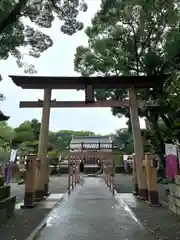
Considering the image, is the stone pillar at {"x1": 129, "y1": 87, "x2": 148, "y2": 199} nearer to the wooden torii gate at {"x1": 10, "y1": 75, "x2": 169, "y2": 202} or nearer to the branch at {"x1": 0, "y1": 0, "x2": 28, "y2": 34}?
→ the wooden torii gate at {"x1": 10, "y1": 75, "x2": 169, "y2": 202}

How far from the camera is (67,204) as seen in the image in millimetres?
8930

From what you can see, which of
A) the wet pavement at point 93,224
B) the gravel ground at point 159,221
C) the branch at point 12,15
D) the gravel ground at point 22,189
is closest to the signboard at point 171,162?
the gravel ground at point 159,221

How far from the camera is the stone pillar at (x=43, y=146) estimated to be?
32.6 ft

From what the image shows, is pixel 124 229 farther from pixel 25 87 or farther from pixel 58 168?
pixel 58 168

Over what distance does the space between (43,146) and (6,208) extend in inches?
151

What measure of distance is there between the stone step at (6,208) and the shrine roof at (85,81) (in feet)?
15.5

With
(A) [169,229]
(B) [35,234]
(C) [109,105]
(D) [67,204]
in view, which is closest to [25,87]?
(C) [109,105]

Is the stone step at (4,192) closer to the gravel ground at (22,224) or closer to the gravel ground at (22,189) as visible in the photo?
the gravel ground at (22,224)

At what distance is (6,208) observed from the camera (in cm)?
668

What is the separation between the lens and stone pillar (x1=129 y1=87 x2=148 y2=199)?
9891 mm

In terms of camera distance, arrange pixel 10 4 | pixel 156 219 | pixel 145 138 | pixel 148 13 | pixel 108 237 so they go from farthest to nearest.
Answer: pixel 145 138 → pixel 148 13 → pixel 10 4 → pixel 156 219 → pixel 108 237

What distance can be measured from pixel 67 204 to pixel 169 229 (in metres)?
4.08

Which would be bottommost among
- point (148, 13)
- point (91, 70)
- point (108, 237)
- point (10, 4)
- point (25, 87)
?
point (108, 237)

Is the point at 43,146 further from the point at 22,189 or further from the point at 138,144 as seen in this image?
the point at 22,189
